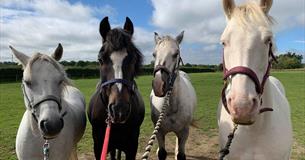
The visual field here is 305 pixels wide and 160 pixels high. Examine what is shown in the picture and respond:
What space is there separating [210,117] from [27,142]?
854 centimetres

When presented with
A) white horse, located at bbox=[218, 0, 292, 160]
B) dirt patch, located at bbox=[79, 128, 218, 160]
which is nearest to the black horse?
white horse, located at bbox=[218, 0, 292, 160]

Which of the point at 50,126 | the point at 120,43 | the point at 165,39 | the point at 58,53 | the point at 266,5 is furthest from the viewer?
the point at 165,39

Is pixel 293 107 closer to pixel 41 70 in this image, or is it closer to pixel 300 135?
pixel 300 135

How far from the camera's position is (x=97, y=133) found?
4102 millimetres

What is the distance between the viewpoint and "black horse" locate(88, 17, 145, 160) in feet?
10.8

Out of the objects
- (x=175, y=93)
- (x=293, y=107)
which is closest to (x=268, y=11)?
(x=175, y=93)

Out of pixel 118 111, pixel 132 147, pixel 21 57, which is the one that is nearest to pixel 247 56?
pixel 118 111

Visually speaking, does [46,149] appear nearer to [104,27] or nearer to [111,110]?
[111,110]

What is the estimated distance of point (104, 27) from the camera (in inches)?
153

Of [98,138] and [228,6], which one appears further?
[98,138]

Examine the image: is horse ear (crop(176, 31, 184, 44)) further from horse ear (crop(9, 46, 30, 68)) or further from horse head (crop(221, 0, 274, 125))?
horse head (crop(221, 0, 274, 125))

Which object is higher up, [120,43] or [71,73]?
[120,43]

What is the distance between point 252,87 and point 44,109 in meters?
1.92

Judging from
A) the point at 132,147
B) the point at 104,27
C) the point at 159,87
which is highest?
the point at 104,27
